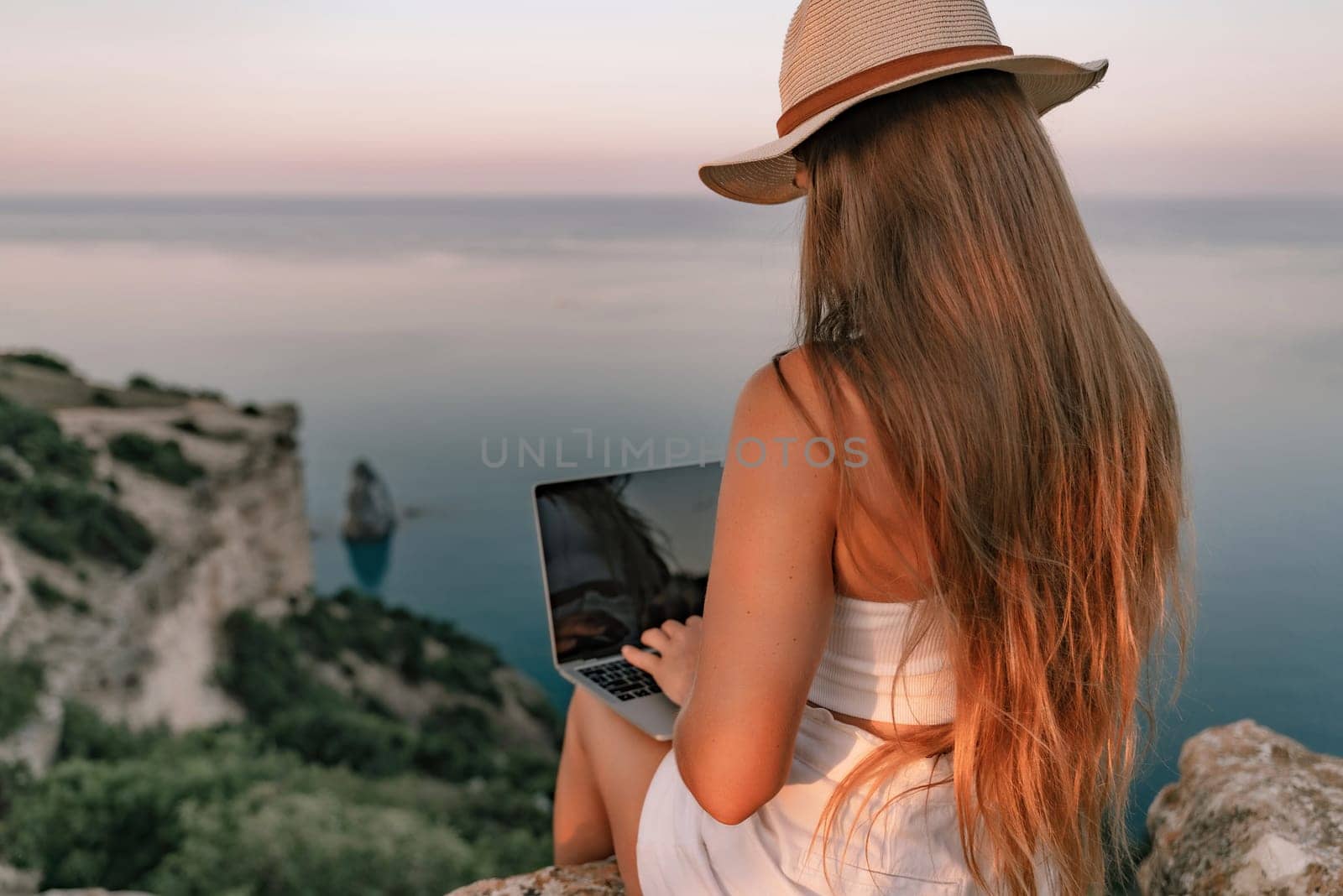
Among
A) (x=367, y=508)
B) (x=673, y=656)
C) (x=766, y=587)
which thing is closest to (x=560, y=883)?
(x=673, y=656)

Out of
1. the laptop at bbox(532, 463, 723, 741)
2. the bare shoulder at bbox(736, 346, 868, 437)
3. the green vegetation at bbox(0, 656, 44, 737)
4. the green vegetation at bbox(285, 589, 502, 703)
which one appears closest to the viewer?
the bare shoulder at bbox(736, 346, 868, 437)

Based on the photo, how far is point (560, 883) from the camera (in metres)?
1.56

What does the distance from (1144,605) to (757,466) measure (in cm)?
57

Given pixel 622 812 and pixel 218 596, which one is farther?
pixel 218 596

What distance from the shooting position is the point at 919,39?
3.40 ft

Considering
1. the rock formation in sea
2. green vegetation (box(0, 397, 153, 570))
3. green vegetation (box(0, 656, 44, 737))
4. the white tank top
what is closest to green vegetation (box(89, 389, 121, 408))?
green vegetation (box(0, 397, 153, 570))

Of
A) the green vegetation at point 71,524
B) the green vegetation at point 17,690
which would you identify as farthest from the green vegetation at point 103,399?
the green vegetation at point 17,690

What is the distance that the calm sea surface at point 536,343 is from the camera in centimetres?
345

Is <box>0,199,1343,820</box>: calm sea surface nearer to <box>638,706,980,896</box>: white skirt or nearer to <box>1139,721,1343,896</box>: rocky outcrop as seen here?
<box>1139,721,1343,896</box>: rocky outcrop

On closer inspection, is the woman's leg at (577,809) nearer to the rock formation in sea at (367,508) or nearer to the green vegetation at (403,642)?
the green vegetation at (403,642)

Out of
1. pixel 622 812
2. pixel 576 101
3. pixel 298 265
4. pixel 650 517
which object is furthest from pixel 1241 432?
pixel 298 265

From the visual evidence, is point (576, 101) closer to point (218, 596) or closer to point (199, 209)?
point (199, 209)

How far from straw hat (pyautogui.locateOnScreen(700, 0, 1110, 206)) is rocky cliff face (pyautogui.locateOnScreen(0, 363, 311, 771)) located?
5.10m

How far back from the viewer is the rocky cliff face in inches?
224
